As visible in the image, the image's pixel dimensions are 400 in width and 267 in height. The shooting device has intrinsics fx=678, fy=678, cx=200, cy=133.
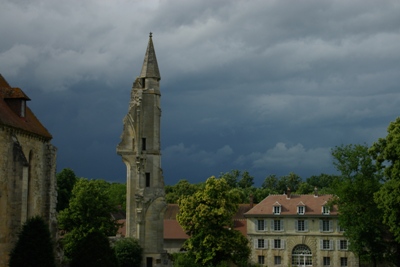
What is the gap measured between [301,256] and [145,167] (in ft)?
85.5

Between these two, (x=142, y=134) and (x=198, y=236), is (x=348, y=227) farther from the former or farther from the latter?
(x=142, y=134)

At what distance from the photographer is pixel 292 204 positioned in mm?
79062

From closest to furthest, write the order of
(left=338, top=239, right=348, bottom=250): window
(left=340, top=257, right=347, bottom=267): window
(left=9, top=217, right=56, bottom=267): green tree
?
(left=9, top=217, right=56, bottom=267): green tree < (left=340, top=257, right=347, bottom=267): window < (left=338, top=239, right=348, bottom=250): window

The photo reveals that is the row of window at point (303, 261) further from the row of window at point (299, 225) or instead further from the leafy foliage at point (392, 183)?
the leafy foliage at point (392, 183)

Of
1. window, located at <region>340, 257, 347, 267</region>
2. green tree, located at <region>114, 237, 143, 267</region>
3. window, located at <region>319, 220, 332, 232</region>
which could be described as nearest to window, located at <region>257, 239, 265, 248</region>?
window, located at <region>319, 220, 332, 232</region>

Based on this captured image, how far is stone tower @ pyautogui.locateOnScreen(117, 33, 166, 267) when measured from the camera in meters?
59.0

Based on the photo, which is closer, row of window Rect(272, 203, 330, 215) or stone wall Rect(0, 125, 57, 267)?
stone wall Rect(0, 125, 57, 267)

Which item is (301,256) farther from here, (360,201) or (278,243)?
(360,201)

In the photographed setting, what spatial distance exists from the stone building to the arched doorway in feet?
130

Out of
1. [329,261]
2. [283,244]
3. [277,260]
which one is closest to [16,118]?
[283,244]

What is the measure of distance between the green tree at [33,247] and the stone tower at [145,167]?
69.1ft

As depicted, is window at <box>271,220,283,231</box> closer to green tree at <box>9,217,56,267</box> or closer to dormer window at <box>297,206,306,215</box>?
dormer window at <box>297,206,306,215</box>

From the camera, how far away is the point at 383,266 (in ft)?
239

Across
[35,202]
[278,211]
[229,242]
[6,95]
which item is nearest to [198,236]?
[229,242]
